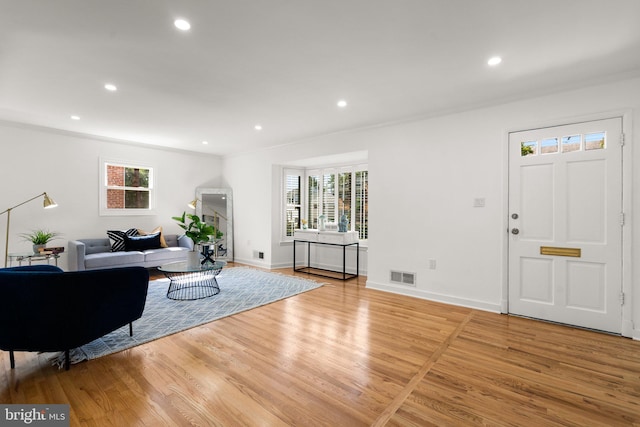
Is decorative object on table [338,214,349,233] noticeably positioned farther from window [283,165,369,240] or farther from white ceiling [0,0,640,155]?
white ceiling [0,0,640,155]

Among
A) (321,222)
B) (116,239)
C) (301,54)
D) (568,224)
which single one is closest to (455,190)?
(568,224)

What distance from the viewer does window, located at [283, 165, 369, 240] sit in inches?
227

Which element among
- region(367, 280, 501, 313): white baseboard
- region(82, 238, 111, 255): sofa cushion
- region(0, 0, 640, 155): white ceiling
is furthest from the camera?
region(82, 238, 111, 255): sofa cushion

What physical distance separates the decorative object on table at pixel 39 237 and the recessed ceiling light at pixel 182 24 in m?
4.31

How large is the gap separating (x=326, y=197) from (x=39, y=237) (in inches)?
192

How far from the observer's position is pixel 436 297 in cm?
402

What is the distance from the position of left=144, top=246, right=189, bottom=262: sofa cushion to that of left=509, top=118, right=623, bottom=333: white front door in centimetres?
541

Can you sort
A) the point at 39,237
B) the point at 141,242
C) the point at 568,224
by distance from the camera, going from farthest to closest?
the point at 141,242, the point at 39,237, the point at 568,224

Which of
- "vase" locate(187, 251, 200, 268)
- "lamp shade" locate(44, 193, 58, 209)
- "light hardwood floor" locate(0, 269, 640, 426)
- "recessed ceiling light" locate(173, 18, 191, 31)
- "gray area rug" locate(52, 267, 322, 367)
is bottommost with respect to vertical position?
"light hardwood floor" locate(0, 269, 640, 426)

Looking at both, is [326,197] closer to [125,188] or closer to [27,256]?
[125,188]

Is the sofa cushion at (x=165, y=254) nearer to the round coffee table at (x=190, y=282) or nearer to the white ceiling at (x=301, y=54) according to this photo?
the round coffee table at (x=190, y=282)

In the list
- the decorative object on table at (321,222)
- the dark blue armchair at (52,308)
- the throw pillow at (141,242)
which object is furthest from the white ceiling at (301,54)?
the decorative object on table at (321,222)

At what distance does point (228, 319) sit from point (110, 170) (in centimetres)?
434

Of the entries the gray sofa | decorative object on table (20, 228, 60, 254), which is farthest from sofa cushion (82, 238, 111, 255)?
decorative object on table (20, 228, 60, 254)
